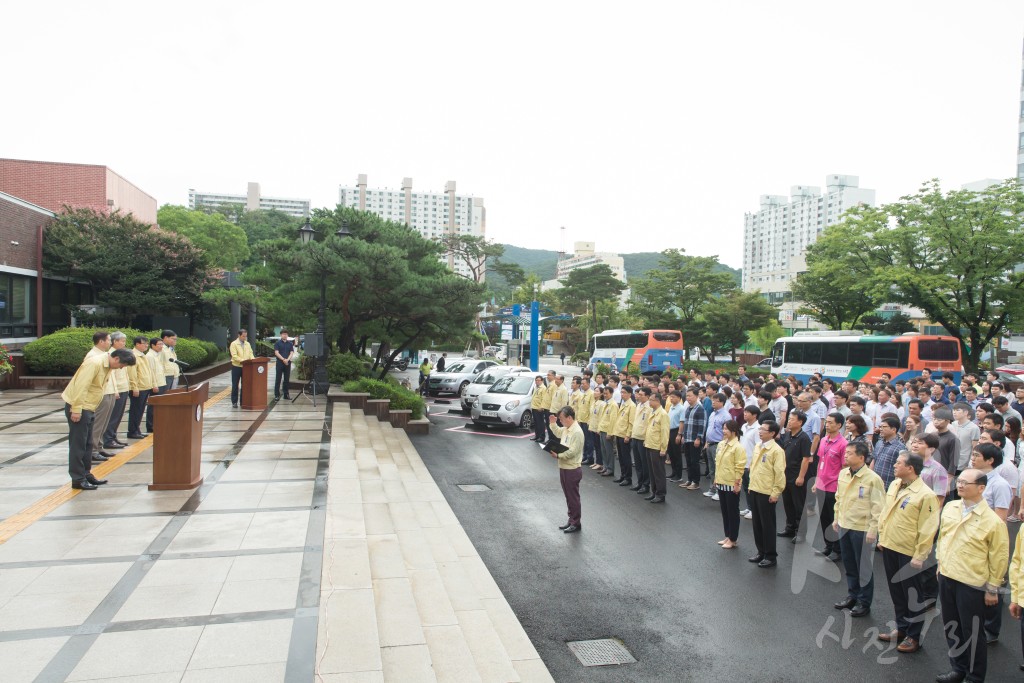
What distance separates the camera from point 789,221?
157 metres

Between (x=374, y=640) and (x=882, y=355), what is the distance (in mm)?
27196

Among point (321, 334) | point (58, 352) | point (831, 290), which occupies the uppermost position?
point (831, 290)

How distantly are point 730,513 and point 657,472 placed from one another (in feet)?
7.69

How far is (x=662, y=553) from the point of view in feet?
25.3

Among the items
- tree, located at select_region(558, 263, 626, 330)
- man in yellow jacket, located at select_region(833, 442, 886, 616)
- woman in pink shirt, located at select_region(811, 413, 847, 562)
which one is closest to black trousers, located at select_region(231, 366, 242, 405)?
woman in pink shirt, located at select_region(811, 413, 847, 562)

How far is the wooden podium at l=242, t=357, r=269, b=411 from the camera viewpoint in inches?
607

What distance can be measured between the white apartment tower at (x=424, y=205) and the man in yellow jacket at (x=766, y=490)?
14813 cm

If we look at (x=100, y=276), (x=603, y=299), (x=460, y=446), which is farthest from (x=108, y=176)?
(x=603, y=299)

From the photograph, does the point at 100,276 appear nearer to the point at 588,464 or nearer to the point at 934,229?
the point at 588,464

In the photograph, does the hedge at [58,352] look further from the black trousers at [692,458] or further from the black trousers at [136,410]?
the black trousers at [692,458]

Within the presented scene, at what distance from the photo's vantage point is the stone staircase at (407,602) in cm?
411

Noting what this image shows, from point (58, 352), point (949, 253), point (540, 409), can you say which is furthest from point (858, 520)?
point (949, 253)

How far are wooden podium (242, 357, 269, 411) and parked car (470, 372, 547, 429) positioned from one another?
5.61 m

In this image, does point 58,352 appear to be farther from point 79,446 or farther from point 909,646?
point 909,646
